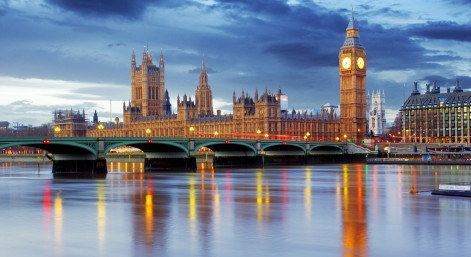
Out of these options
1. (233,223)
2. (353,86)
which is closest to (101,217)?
(233,223)

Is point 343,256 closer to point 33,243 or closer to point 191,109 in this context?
point 33,243

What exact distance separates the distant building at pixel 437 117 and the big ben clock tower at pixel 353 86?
1467 cm

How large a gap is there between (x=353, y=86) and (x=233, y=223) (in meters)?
123

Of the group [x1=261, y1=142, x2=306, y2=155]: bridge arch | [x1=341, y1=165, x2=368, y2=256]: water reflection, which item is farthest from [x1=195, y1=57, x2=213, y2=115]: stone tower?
[x1=341, y1=165, x2=368, y2=256]: water reflection

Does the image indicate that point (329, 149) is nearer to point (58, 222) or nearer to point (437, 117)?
point (437, 117)

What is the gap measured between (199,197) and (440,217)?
50.0 ft

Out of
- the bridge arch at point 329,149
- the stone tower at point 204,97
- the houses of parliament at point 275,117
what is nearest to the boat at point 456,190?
the bridge arch at point 329,149

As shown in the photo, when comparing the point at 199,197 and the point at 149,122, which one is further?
the point at 149,122

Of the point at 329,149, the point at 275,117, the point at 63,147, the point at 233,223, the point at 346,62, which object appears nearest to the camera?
the point at 233,223

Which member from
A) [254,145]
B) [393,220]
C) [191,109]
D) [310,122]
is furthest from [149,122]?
[393,220]

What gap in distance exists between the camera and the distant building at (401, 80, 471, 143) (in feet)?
471

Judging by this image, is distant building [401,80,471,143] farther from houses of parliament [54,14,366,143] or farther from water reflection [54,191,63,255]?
water reflection [54,191,63,255]

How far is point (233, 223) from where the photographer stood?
2616 cm

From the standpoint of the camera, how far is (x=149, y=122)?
17488cm
